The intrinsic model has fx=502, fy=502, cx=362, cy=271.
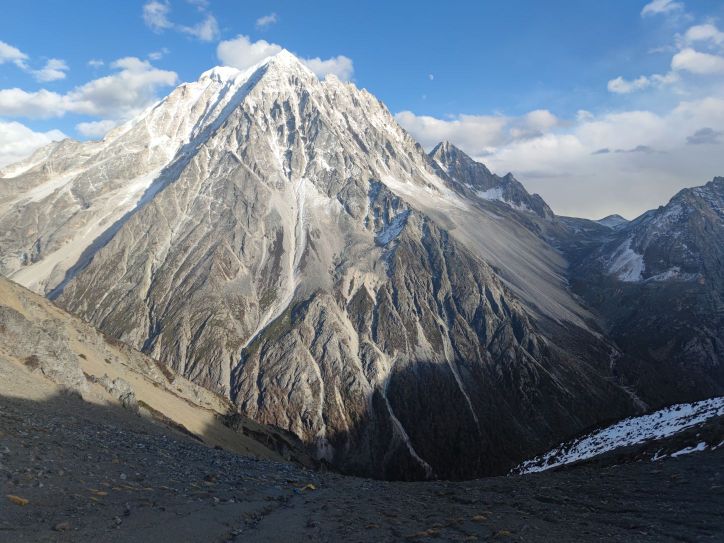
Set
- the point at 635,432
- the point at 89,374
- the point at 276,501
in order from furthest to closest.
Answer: the point at 89,374 < the point at 635,432 < the point at 276,501

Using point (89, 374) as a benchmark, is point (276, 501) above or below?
below

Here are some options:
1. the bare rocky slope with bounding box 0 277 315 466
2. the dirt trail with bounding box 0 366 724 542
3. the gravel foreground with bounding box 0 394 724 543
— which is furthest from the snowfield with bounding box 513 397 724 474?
the bare rocky slope with bounding box 0 277 315 466

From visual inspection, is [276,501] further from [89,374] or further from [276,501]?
[89,374]

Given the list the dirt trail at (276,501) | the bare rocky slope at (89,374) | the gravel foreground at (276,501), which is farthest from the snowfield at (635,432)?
the bare rocky slope at (89,374)

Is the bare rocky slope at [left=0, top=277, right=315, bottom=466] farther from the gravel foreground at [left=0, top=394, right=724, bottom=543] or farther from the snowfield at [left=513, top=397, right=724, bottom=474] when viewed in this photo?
the snowfield at [left=513, top=397, right=724, bottom=474]

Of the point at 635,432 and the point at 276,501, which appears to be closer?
the point at 276,501

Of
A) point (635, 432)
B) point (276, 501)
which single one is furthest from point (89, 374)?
point (635, 432)
